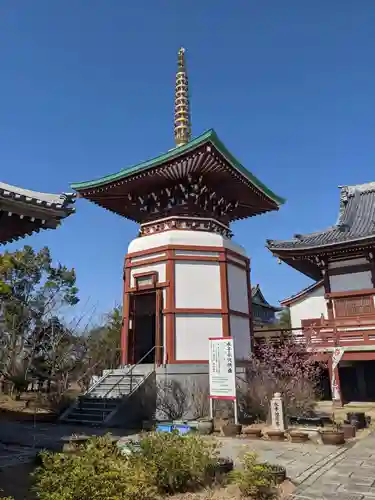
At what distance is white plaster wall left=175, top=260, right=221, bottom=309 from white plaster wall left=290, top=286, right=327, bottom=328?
10697mm

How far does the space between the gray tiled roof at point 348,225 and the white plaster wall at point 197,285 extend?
594cm

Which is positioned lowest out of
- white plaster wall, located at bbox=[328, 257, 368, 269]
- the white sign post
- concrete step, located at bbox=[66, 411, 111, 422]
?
concrete step, located at bbox=[66, 411, 111, 422]

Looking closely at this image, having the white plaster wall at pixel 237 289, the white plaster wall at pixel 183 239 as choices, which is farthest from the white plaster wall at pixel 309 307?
the white plaster wall at pixel 183 239

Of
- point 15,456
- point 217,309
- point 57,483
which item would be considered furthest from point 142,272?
point 57,483

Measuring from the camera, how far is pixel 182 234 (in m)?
15.9

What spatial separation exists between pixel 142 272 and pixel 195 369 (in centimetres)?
426

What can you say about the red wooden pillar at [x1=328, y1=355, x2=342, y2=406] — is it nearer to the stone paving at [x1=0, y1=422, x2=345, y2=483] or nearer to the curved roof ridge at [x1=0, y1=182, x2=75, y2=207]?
the stone paving at [x1=0, y1=422, x2=345, y2=483]

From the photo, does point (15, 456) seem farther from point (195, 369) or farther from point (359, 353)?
point (359, 353)

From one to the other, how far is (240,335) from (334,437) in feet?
22.2

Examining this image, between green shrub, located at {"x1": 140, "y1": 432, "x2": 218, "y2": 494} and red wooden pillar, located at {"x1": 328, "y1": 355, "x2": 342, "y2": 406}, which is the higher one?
red wooden pillar, located at {"x1": 328, "y1": 355, "x2": 342, "y2": 406}

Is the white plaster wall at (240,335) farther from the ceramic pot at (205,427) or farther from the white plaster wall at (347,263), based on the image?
the white plaster wall at (347,263)

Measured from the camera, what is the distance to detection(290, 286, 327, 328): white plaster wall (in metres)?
23.9

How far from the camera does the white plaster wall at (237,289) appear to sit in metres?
16.1

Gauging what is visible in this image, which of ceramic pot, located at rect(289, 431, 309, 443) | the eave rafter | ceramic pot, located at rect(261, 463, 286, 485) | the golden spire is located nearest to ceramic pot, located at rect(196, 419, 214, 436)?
ceramic pot, located at rect(289, 431, 309, 443)
